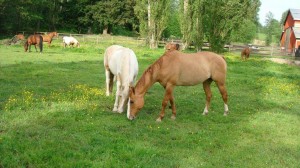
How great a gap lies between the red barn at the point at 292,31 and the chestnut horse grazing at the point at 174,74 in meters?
42.6

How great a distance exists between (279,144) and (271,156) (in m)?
0.93

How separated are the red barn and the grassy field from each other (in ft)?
132

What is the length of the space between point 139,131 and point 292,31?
49.9 meters

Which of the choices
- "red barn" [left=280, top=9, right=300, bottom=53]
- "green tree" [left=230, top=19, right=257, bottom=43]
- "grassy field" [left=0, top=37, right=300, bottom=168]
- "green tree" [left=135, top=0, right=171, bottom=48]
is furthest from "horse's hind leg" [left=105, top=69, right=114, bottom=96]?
"red barn" [left=280, top=9, right=300, bottom=53]

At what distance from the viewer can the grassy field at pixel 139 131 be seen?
18.7 ft

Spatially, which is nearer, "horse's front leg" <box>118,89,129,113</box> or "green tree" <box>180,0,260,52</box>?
"horse's front leg" <box>118,89,129,113</box>

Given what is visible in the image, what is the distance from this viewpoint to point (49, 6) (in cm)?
5541

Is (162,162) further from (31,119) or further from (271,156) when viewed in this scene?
(31,119)

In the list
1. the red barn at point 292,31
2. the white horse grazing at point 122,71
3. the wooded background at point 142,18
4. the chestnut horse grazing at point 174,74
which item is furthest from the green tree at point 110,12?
the chestnut horse grazing at point 174,74

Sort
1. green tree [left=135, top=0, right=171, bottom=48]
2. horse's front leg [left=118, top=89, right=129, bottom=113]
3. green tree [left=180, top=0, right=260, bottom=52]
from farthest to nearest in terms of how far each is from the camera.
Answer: green tree [left=135, top=0, right=171, bottom=48], green tree [left=180, top=0, right=260, bottom=52], horse's front leg [left=118, top=89, right=129, bottom=113]

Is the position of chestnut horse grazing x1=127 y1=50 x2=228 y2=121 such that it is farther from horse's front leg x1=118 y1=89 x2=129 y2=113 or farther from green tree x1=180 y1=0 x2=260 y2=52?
green tree x1=180 y1=0 x2=260 y2=52

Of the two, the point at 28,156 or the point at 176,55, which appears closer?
the point at 28,156

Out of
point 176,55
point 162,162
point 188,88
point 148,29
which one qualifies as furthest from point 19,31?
point 162,162

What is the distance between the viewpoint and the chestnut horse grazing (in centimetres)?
819
